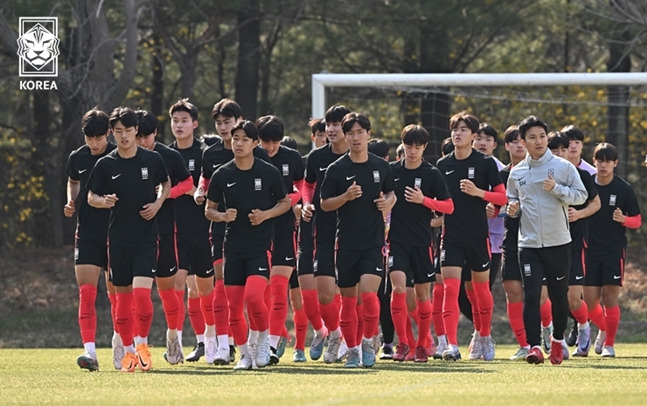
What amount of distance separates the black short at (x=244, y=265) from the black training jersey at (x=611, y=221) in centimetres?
450

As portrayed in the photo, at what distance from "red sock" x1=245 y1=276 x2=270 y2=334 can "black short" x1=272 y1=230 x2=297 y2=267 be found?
2.79 feet

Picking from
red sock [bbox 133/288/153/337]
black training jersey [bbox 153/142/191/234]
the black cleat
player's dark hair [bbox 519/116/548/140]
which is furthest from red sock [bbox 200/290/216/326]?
player's dark hair [bbox 519/116/548/140]

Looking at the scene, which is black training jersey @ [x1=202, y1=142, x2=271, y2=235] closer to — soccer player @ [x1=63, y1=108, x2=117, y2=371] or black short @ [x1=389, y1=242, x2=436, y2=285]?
→ soccer player @ [x1=63, y1=108, x2=117, y2=371]

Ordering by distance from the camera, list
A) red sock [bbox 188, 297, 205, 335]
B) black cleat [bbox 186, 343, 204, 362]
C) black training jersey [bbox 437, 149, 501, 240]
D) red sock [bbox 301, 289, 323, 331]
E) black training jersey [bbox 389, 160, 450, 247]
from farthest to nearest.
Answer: red sock [bbox 188, 297, 205, 335] → black cleat [bbox 186, 343, 204, 362] → black training jersey [bbox 437, 149, 501, 240] → red sock [bbox 301, 289, 323, 331] → black training jersey [bbox 389, 160, 450, 247]

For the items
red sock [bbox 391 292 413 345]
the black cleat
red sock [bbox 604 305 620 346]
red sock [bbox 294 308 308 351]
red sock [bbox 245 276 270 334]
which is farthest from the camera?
red sock [bbox 604 305 620 346]

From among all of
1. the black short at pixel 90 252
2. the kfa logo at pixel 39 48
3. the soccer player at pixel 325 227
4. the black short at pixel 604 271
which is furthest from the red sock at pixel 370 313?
the kfa logo at pixel 39 48

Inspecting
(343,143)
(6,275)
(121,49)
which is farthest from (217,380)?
(121,49)

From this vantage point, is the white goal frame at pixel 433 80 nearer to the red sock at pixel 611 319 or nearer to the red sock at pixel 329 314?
the red sock at pixel 611 319

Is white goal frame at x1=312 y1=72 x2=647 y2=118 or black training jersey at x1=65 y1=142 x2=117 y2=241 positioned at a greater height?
white goal frame at x1=312 y1=72 x2=647 y2=118

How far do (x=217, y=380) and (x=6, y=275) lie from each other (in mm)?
15398

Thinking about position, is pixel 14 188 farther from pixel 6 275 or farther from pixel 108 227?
pixel 108 227

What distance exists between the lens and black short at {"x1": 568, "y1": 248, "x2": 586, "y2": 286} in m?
14.6

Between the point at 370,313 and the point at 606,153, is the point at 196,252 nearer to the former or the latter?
the point at 370,313

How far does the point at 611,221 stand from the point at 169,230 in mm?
4928
